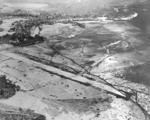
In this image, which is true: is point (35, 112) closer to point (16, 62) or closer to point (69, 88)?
point (69, 88)

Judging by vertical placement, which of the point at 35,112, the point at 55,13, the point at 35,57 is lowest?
the point at 35,112

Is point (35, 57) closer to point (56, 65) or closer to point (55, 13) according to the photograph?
point (56, 65)

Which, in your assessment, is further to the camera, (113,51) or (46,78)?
(113,51)

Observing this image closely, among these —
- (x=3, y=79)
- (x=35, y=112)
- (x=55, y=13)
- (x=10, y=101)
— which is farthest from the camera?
(x=55, y=13)

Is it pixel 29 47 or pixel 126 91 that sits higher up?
pixel 29 47

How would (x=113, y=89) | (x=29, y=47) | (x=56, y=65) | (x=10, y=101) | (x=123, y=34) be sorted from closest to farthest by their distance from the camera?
(x=10, y=101) < (x=113, y=89) < (x=56, y=65) < (x=29, y=47) < (x=123, y=34)

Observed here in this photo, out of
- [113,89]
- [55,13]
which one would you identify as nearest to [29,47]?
[113,89]
